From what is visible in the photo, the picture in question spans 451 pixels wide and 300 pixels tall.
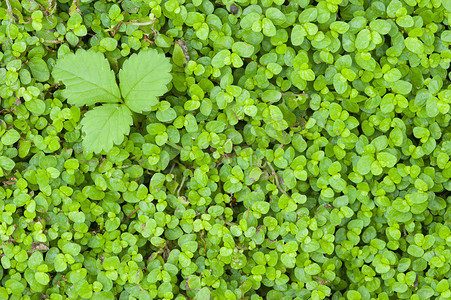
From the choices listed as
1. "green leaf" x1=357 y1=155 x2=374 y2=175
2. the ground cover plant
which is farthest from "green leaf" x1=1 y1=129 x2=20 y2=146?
"green leaf" x1=357 y1=155 x2=374 y2=175

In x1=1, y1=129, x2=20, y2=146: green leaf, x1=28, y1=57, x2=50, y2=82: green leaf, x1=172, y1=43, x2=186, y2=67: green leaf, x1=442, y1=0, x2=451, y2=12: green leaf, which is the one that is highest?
x1=442, y1=0, x2=451, y2=12: green leaf

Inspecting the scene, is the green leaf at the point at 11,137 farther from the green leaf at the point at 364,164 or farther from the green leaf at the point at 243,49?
the green leaf at the point at 364,164

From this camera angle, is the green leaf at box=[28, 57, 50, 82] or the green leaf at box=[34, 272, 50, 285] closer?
the green leaf at box=[34, 272, 50, 285]

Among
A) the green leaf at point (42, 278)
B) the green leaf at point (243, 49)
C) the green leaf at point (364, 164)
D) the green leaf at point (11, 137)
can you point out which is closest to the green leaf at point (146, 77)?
the green leaf at point (243, 49)

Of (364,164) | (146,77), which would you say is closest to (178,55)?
(146,77)

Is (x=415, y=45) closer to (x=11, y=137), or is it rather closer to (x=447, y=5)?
(x=447, y=5)

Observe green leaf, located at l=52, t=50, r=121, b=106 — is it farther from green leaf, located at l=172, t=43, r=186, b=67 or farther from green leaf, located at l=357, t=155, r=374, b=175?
green leaf, located at l=357, t=155, r=374, b=175

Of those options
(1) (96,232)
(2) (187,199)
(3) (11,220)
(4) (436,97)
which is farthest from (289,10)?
(3) (11,220)
